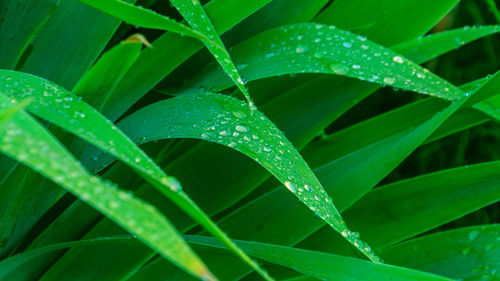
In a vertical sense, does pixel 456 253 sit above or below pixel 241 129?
below

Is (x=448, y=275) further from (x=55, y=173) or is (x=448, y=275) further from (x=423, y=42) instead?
(x=55, y=173)

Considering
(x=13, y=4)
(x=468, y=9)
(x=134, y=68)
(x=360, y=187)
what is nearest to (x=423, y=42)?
(x=360, y=187)

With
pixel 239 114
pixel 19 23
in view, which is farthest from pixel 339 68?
pixel 19 23

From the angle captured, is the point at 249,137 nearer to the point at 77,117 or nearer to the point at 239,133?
the point at 239,133

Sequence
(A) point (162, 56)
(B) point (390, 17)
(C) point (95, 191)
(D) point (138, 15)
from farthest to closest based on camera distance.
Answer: (B) point (390, 17)
(A) point (162, 56)
(D) point (138, 15)
(C) point (95, 191)

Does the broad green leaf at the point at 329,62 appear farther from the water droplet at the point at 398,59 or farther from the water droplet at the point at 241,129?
the water droplet at the point at 241,129

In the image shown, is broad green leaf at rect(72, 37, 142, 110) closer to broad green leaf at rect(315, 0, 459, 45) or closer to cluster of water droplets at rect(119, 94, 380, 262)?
cluster of water droplets at rect(119, 94, 380, 262)

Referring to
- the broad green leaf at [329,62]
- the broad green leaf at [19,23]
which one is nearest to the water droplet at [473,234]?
the broad green leaf at [329,62]

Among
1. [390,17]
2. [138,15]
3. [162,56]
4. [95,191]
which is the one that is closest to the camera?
[95,191]
